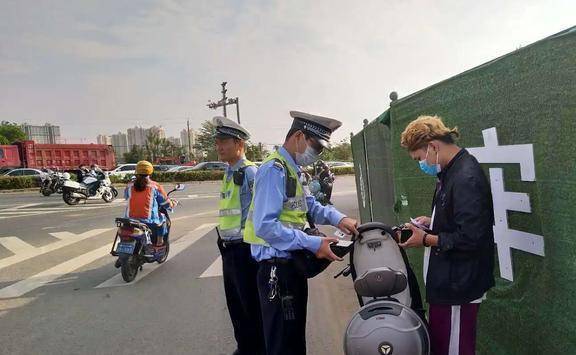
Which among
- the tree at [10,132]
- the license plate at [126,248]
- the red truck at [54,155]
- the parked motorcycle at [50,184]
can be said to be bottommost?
the license plate at [126,248]

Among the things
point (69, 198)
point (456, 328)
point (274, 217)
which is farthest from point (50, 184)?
point (456, 328)

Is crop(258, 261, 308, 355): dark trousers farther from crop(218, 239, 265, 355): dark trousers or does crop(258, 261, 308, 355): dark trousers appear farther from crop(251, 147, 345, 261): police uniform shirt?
crop(218, 239, 265, 355): dark trousers

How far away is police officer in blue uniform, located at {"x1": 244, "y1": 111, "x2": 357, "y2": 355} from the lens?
7.62 ft

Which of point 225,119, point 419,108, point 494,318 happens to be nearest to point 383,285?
point 494,318

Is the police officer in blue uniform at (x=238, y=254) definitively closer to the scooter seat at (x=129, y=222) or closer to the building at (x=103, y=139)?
the scooter seat at (x=129, y=222)

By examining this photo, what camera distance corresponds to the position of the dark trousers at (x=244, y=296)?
3400mm

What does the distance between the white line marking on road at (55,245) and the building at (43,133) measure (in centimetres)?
9751

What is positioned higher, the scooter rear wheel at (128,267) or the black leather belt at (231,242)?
the black leather belt at (231,242)

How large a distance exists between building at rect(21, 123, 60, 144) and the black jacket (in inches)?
4219

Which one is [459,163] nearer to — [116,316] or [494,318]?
[494,318]

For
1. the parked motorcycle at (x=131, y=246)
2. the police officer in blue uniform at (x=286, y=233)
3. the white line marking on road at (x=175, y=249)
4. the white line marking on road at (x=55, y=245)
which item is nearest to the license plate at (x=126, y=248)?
the parked motorcycle at (x=131, y=246)

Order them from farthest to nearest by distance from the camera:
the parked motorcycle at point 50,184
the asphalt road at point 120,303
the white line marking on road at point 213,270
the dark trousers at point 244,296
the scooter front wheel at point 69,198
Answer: the parked motorcycle at point 50,184 < the scooter front wheel at point 69,198 < the white line marking on road at point 213,270 < the asphalt road at point 120,303 < the dark trousers at point 244,296

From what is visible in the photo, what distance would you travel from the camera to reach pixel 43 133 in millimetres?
100562

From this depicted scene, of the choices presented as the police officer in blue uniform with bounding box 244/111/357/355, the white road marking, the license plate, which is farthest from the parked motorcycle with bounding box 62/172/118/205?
the police officer in blue uniform with bounding box 244/111/357/355
